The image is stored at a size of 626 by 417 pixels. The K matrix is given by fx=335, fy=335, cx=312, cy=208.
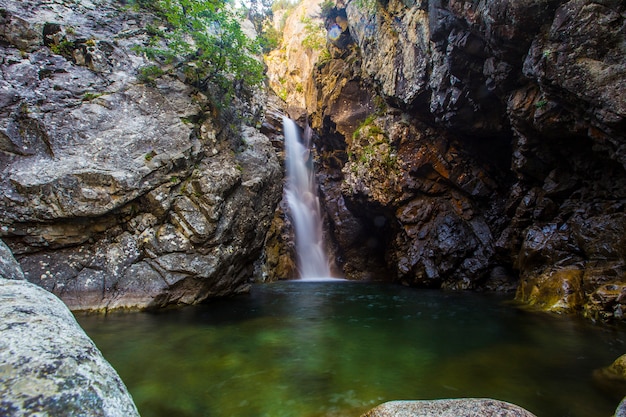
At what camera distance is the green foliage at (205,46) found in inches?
447

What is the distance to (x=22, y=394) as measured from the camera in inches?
60.2

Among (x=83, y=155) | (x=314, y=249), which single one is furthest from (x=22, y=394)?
(x=314, y=249)

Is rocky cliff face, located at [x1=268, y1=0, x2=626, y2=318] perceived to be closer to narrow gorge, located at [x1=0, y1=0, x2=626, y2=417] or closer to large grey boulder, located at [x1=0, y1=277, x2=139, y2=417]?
narrow gorge, located at [x1=0, y1=0, x2=626, y2=417]

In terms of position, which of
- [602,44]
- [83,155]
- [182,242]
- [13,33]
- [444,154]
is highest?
[13,33]

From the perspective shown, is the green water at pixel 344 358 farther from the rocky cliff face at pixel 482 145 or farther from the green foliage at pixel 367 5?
the green foliage at pixel 367 5

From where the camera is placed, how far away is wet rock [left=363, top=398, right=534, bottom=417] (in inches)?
125

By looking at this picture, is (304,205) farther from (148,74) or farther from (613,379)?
(613,379)

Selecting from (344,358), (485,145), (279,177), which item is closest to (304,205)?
(279,177)

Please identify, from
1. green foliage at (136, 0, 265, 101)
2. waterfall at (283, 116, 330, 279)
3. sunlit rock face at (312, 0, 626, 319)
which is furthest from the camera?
waterfall at (283, 116, 330, 279)

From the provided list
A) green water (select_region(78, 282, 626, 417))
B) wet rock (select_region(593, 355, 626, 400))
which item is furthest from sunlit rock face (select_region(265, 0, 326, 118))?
wet rock (select_region(593, 355, 626, 400))

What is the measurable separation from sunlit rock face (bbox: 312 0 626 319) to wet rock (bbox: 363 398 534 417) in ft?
22.7

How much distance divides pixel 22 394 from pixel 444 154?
16919 mm

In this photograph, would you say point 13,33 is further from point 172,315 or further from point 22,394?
point 22,394

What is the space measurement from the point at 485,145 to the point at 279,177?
32.4ft
